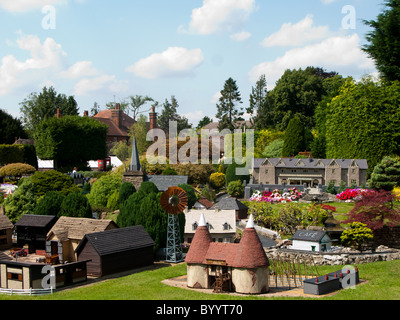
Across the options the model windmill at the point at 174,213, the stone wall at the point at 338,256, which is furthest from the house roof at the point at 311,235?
the model windmill at the point at 174,213

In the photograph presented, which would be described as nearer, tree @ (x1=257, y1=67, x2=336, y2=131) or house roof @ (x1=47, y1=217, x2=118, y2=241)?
house roof @ (x1=47, y1=217, x2=118, y2=241)

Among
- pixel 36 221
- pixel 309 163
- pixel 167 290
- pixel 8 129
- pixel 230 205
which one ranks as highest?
pixel 8 129

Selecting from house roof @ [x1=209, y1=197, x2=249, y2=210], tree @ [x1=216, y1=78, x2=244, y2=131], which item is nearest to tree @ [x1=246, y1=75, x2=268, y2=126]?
tree @ [x1=216, y1=78, x2=244, y2=131]

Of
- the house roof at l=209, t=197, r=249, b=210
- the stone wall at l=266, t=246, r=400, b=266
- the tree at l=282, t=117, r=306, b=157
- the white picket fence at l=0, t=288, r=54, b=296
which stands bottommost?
the white picket fence at l=0, t=288, r=54, b=296

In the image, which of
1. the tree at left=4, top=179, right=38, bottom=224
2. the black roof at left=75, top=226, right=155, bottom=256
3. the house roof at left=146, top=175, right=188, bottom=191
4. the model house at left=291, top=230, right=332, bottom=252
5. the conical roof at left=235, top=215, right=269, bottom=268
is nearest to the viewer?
the conical roof at left=235, top=215, right=269, bottom=268

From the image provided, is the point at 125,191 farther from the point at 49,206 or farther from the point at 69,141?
the point at 69,141

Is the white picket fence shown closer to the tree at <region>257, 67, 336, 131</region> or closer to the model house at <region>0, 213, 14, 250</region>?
the model house at <region>0, 213, 14, 250</region>

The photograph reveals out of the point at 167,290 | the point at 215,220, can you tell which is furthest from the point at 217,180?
the point at 167,290

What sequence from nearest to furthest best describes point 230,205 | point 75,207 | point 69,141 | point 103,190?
point 75,207, point 230,205, point 103,190, point 69,141
